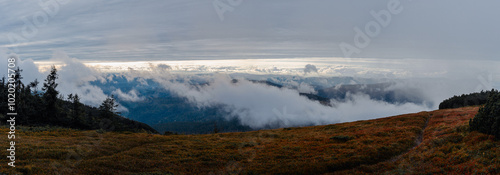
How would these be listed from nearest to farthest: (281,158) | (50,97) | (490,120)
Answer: (490,120), (281,158), (50,97)

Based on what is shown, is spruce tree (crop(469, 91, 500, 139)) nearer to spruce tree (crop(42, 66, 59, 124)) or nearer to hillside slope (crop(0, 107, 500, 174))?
hillside slope (crop(0, 107, 500, 174))

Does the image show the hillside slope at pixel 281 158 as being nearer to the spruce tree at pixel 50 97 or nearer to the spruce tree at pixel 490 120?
the spruce tree at pixel 490 120

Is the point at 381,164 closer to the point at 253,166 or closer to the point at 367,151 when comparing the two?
the point at 367,151

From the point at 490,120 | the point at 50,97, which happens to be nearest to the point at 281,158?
the point at 490,120

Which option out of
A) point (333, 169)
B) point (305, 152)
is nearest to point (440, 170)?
point (333, 169)

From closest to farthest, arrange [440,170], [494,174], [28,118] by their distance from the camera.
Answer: [494,174], [440,170], [28,118]

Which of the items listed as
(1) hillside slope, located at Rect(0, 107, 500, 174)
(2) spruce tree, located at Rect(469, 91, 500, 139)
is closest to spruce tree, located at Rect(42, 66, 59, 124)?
(1) hillside slope, located at Rect(0, 107, 500, 174)

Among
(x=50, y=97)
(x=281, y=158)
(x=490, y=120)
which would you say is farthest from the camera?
(x=50, y=97)

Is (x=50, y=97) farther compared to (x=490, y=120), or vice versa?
(x=50, y=97)

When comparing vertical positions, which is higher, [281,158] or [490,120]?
[490,120]

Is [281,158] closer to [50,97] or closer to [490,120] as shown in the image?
[490,120]

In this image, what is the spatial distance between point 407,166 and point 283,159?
42.2 feet

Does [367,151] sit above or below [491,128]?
below

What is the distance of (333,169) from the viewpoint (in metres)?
26.0
